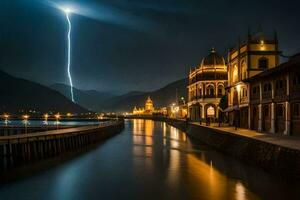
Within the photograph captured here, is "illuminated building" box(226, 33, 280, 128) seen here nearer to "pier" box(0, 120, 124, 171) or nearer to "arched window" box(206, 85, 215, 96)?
"pier" box(0, 120, 124, 171)

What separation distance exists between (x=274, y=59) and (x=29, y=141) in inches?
1502

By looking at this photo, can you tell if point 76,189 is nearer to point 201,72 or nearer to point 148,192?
point 148,192

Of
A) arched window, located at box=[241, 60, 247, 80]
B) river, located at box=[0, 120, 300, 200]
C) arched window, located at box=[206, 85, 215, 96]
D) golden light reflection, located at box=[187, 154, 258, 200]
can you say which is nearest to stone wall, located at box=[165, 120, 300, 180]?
river, located at box=[0, 120, 300, 200]

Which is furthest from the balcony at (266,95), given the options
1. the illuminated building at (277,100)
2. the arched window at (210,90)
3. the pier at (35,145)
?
the arched window at (210,90)

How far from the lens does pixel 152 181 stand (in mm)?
30031

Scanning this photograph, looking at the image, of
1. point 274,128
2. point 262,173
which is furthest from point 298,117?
point 262,173

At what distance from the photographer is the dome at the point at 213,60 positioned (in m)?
112

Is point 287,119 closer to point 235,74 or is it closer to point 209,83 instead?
point 235,74

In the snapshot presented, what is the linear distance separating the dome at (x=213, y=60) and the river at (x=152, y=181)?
7174 centimetres

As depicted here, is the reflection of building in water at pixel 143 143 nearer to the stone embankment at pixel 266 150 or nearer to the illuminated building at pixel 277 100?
the stone embankment at pixel 266 150

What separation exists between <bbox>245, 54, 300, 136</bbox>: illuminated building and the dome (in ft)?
188

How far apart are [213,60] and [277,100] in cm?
7002

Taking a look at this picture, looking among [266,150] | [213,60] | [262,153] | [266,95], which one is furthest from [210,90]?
[266,150]

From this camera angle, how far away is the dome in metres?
112
